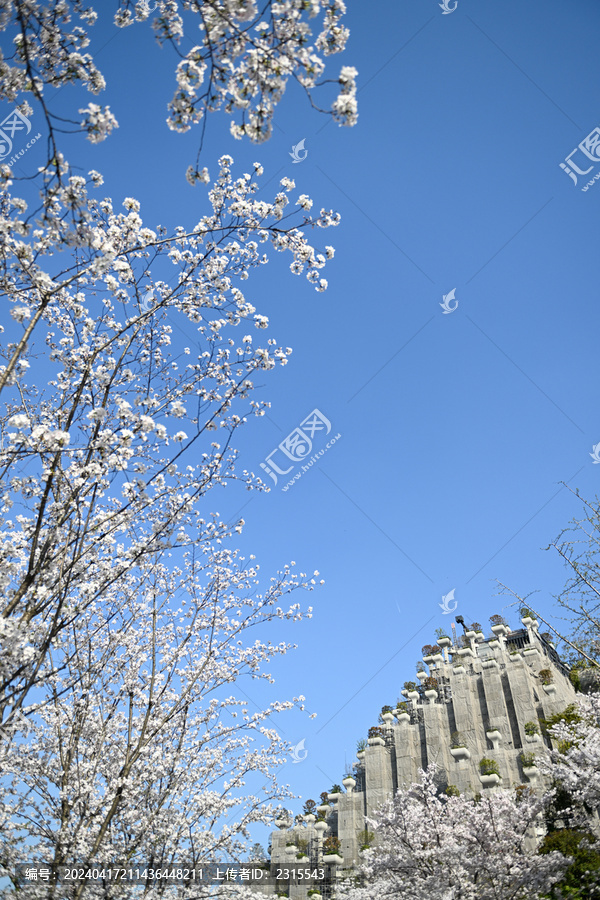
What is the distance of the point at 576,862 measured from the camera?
11.6 m

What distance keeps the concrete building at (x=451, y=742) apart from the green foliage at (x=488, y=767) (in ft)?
0.15

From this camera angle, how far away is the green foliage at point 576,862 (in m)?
10.6

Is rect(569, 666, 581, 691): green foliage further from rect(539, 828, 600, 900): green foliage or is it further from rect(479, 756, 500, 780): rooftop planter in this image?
rect(539, 828, 600, 900): green foliage

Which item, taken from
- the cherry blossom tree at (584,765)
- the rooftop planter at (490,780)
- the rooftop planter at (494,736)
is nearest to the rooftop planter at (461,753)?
the rooftop planter at (494,736)

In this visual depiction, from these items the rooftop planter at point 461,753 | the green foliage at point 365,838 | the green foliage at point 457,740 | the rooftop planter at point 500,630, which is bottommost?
the green foliage at point 365,838

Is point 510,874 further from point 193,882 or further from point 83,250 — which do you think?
point 83,250

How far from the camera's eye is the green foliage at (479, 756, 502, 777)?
1845 cm

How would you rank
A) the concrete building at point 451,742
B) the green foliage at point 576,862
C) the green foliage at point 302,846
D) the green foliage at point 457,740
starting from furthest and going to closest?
the green foliage at point 302,846 → the green foliage at point 457,740 → the concrete building at point 451,742 → the green foliage at point 576,862

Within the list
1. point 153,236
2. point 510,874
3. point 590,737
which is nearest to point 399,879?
point 510,874

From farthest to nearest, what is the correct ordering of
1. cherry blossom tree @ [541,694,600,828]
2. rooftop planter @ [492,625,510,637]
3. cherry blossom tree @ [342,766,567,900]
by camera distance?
1. rooftop planter @ [492,625,510,637]
2. cherry blossom tree @ [342,766,567,900]
3. cherry blossom tree @ [541,694,600,828]

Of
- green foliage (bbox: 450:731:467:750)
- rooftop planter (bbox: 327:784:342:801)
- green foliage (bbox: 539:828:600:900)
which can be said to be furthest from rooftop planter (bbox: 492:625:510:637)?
green foliage (bbox: 539:828:600:900)

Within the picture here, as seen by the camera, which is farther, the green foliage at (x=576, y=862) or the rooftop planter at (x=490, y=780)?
the rooftop planter at (x=490, y=780)

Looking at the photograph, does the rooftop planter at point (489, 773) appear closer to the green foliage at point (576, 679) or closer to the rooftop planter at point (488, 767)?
the rooftop planter at point (488, 767)

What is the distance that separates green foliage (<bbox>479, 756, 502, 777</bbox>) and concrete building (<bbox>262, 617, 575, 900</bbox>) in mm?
46
